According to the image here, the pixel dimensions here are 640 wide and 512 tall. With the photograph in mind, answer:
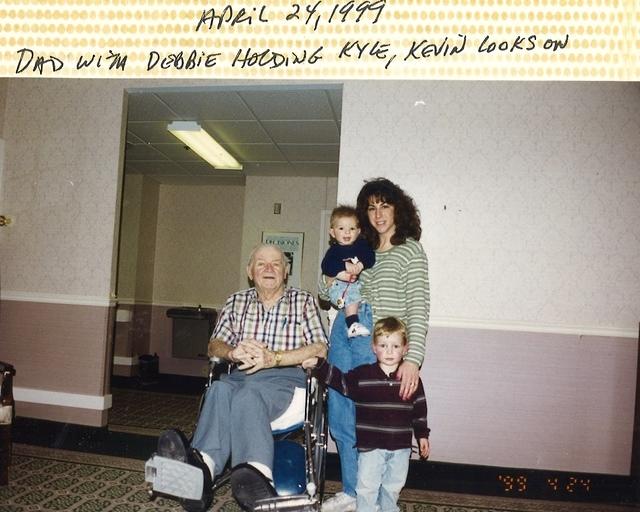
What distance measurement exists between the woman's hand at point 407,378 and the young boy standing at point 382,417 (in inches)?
1.0

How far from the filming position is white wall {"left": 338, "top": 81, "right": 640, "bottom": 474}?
278cm

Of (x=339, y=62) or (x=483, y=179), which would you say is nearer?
(x=339, y=62)

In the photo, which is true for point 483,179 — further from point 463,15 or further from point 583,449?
point 463,15

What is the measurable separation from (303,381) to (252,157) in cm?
392

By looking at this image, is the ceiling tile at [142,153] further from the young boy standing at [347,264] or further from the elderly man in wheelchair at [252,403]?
the young boy standing at [347,264]

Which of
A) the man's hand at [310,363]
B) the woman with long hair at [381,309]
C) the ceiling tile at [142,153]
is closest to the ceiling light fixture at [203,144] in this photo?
the ceiling tile at [142,153]

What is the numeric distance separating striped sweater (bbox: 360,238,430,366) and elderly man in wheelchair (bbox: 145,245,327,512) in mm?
305

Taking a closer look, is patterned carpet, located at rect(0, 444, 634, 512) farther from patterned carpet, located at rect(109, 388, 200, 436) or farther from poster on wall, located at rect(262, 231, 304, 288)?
poster on wall, located at rect(262, 231, 304, 288)

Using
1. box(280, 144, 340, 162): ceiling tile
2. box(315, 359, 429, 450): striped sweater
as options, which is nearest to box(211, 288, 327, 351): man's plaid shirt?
box(315, 359, 429, 450): striped sweater

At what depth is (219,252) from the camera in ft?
21.6

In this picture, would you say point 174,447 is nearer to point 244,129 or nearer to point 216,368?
point 216,368

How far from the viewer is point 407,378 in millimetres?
2014

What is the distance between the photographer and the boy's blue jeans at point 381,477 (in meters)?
2.02

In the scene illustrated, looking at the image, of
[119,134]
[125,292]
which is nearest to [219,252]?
[125,292]
